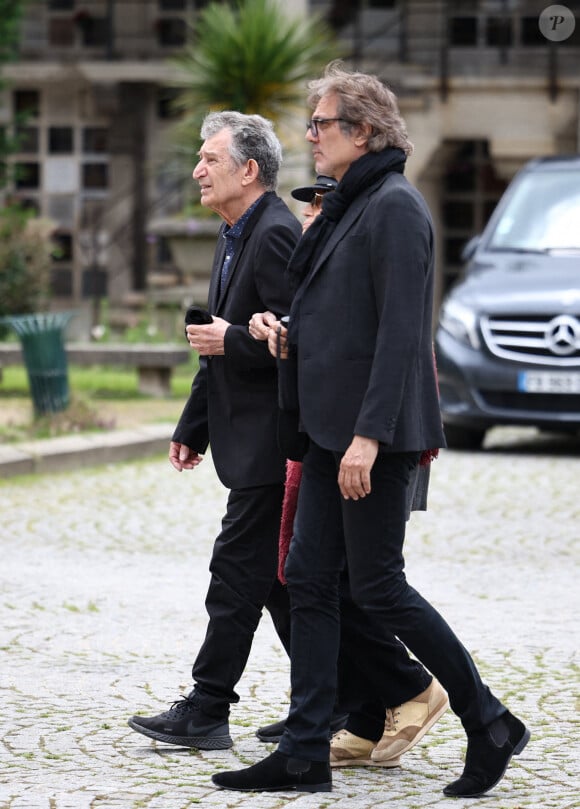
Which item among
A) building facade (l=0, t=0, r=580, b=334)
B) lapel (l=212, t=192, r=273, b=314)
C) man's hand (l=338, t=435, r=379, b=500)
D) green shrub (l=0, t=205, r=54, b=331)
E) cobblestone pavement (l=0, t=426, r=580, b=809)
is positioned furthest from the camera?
building facade (l=0, t=0, r=580, b=334)

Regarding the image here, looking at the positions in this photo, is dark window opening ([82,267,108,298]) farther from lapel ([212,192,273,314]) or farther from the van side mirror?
lapel ([212,192,273,314])

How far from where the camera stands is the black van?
1208 cm

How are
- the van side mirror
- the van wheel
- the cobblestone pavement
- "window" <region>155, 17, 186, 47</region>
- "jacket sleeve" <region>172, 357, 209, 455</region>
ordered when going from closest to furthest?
the cobblestone pavement
"jacket sleeve" <region>172, 357, 209, 455</region>
the van wheel
the van side mirror
"window" <region>155, 17, 186, 47</region>

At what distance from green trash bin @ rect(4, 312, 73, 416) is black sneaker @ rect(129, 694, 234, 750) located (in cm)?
823

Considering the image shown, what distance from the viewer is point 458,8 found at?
1101 inches

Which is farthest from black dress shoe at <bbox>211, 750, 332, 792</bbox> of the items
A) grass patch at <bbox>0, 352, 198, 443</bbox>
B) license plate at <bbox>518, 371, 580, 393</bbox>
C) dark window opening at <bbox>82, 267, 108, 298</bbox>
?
dark window opening at <bbox>82, 267, 108, 298</bbox>

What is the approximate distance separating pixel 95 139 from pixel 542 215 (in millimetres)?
16836

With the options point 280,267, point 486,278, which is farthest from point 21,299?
point 280,267

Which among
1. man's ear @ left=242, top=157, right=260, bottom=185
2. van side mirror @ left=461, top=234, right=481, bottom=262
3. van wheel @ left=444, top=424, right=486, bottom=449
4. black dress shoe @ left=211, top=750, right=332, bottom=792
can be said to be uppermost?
man's ear @ left=242, top=157, right=260, bottom=185

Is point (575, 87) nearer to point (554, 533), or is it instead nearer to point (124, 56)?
point (124, 56)

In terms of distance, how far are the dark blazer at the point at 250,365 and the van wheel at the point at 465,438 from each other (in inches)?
312

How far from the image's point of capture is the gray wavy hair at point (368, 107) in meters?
4.50

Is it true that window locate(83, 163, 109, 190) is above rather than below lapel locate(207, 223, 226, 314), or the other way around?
below

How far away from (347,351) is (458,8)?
2428cm
